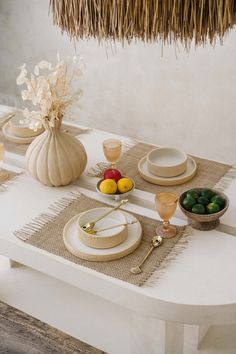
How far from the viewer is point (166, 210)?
5.93 feet

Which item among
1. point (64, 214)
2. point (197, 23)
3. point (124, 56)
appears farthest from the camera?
point (124, 56)

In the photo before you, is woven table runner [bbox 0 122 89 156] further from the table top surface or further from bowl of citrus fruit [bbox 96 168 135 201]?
bowl of citrus fruit [bbox 96 168 135 201]

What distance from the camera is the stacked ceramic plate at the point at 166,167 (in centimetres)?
216

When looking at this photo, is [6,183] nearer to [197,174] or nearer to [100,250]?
[100,250]

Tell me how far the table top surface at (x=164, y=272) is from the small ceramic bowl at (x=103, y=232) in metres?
0.10

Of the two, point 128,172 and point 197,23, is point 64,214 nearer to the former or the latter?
point 128,172

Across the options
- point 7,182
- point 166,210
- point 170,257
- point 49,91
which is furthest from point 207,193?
point 7,182

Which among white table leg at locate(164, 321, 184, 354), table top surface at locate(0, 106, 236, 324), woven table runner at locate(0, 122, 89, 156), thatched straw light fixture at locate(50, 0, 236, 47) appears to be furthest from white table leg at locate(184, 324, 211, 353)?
thatched straw light fixture at locate(50, 0, 236, 47)

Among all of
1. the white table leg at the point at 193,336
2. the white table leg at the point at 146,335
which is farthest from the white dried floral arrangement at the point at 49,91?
the white table leg at the point at 193,336

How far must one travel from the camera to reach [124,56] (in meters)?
3.70

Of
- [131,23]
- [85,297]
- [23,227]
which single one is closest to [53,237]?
[23,227]

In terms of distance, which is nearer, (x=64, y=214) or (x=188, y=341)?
(x=64, y=214)

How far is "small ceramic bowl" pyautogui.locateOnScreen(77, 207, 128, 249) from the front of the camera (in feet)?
5.82

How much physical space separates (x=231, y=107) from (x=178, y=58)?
1.53ft
